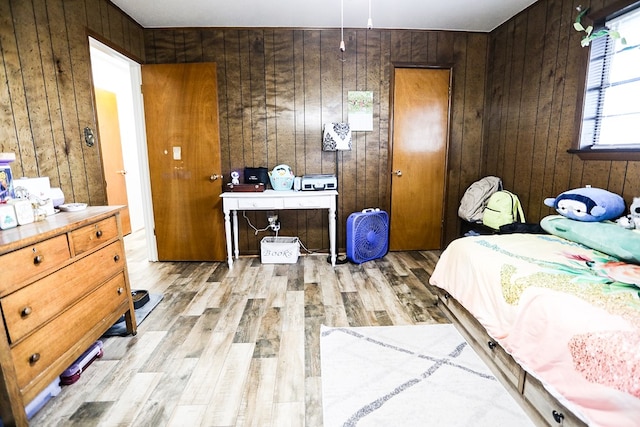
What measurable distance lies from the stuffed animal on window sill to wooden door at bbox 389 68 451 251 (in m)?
1.89

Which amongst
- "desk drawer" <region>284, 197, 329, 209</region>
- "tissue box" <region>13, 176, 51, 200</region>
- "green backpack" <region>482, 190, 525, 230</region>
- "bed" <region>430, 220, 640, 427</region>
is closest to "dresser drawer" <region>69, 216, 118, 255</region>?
"tissue box" <region>13, 176, 51, 200</region>

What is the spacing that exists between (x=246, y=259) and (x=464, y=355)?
243 centimetres

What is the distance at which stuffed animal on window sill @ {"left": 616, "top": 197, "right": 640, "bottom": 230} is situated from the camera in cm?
181

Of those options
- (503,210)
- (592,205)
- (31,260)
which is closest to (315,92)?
(503,210)

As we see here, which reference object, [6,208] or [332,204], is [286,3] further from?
[6,208]

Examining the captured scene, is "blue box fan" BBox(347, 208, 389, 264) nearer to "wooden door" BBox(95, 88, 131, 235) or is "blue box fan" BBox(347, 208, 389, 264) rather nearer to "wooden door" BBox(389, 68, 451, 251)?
"wooden door" BBox(389, 68, 451, 251)

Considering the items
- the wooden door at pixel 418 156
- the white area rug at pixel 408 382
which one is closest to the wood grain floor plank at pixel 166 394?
the white area rug at pixel 408 382

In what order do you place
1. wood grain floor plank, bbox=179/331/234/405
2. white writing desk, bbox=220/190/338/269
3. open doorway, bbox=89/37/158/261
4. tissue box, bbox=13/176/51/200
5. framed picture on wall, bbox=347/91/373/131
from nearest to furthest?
wood grain floor plank, bbox=179/331/234/405, tissue box, bbox=13/176/51/200, white writing desk, bbox=220/190/338/269, open doorway, bbox=89/37/158/261, framed picture on wall, bbox=347/91/373/131

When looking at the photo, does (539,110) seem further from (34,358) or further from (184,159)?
(34,358)

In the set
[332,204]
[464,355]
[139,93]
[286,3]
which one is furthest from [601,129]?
[139,93]

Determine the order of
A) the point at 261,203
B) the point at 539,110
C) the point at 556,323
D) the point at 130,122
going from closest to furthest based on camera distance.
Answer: the point at 556,323, the point at 539,110, the point at 261,203, the point at 130,122

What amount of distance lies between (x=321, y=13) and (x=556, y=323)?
9.95 feet

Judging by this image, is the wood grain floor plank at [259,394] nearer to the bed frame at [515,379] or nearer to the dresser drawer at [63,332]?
the dresser drawer at [63,332]

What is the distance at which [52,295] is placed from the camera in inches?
57.7
